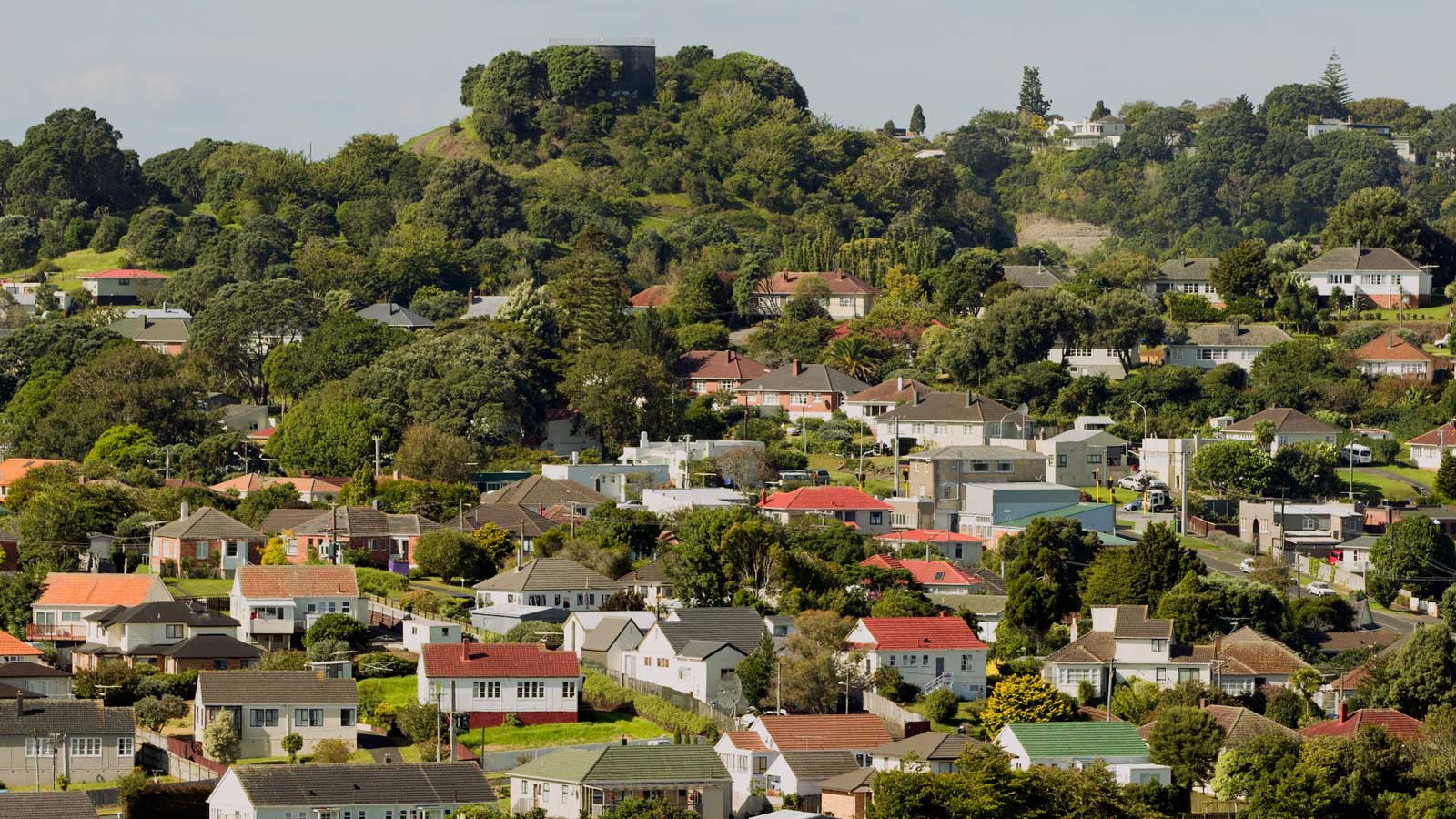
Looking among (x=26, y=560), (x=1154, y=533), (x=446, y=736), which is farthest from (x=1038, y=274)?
(x=446, y=736)

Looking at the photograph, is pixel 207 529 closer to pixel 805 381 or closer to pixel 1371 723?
pixel 805 381

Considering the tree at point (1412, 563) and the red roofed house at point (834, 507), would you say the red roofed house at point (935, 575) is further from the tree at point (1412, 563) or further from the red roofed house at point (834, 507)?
the tree at point (1412, 563)

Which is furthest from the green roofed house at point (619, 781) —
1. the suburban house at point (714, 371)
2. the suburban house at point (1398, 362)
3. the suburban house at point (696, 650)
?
the suburban house at point (1398, 362)

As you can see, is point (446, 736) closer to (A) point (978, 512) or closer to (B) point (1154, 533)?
(B) point (1154, 533)

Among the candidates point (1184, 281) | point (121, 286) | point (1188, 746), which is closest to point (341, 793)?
point (1188, 746)

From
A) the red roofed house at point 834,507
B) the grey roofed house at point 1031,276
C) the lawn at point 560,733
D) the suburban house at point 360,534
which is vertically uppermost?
the grey roofed house at point 1031,276
